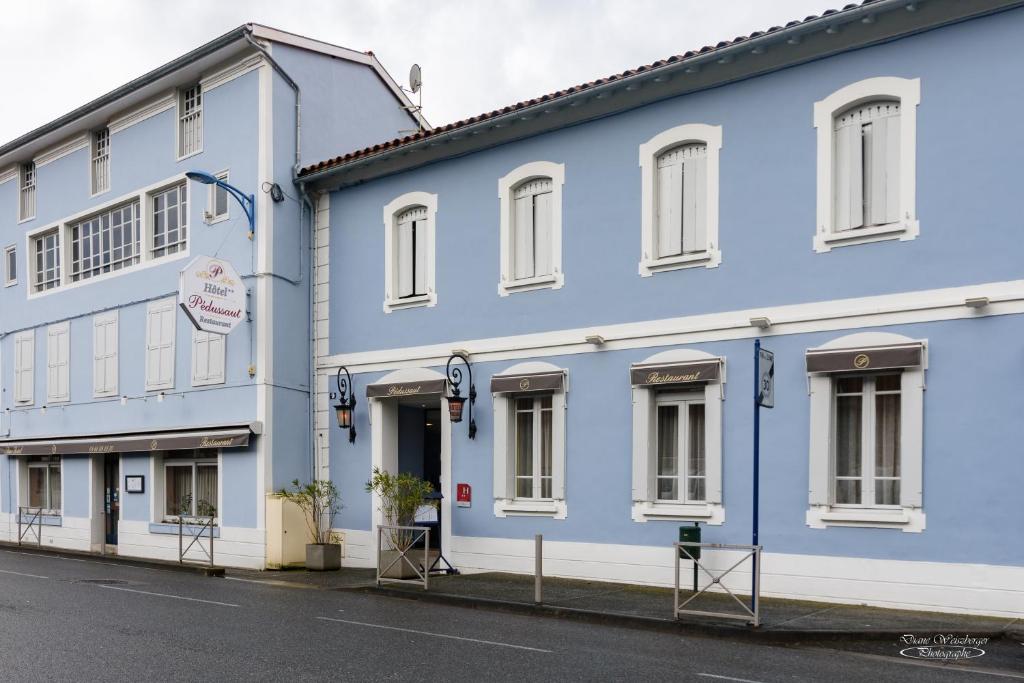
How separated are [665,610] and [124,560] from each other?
12.4 metres

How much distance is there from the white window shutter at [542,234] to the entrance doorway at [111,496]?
37.4ft

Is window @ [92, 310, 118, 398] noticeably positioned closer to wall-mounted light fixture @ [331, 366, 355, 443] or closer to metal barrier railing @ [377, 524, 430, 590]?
wall-mounted light fixture @ [331, 366, 355, 443]

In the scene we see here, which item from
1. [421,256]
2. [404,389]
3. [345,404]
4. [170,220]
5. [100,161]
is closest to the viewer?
[404,389]

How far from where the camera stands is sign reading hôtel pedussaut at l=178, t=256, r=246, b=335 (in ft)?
58.5

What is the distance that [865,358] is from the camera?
12367 mm

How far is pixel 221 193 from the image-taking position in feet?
65.4

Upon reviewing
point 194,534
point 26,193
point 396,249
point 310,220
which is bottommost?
point 194,534

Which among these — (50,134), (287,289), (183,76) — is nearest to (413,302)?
(287,289)

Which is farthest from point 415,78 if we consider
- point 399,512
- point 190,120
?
point 399,512

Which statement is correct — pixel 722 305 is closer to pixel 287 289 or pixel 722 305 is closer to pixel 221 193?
pixel 287 289

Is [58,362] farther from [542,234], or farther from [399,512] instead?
[542,234]

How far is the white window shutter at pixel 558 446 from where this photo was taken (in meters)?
15.3

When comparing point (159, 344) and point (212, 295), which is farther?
point (159, 344)

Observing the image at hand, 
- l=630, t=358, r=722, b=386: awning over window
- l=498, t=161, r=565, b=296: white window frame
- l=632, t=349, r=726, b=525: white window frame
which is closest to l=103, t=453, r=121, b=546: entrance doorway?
l=498, t=161, r=565, b=296: white window frame
